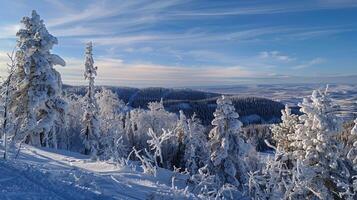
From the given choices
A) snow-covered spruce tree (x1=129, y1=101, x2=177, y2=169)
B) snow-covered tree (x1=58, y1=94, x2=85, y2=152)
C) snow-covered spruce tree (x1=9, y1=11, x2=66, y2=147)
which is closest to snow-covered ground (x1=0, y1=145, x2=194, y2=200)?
snow-covered spruce tree (x1=9, y1=11, x2=66, y2=147)

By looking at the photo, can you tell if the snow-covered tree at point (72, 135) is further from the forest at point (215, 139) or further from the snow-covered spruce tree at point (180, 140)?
the snow-covered spruce tree at point (180, 140)

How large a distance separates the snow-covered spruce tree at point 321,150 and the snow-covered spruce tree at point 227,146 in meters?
11.0

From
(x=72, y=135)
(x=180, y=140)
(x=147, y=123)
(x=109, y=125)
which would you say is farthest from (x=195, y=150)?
(x=147, y=123)

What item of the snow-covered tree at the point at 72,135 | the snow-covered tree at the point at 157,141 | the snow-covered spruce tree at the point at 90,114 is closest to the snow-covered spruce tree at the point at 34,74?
the snow-covered spruce tree at the point at 90,114

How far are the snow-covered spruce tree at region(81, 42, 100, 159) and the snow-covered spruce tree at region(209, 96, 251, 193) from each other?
11.9 meters

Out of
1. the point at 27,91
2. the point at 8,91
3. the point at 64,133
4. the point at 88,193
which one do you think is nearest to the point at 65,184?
the point at 88,193

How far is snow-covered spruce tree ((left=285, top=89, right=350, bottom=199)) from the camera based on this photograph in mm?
23422

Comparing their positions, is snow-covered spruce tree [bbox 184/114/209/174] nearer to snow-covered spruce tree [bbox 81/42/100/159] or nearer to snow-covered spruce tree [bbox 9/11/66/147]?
snow-covered spruce tree [bbox 81/42/100/159]

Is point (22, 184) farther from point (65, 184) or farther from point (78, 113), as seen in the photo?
point (78, 113)

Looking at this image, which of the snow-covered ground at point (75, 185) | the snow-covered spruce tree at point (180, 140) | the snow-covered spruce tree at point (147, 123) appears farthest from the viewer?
the snow-covered spruce tree at point (147, 123)

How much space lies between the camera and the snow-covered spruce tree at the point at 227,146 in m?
35.2

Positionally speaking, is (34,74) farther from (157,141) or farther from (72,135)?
(72,135)

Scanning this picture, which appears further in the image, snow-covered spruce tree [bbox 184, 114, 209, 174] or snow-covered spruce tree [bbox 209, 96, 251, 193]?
snow-covered spruce tree [bbox 184, 114, 209, 174]

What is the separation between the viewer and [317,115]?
23.6m
